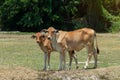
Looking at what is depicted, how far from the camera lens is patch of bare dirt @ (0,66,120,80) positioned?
1328 centimetres

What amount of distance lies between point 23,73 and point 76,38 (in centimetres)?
296

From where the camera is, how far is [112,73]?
13828 mm

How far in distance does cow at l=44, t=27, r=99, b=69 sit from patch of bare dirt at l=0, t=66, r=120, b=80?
143cm

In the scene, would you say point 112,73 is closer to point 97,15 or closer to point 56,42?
point 56,42

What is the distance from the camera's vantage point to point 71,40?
1539 cm

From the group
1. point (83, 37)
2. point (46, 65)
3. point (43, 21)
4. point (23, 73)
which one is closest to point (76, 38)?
point (83, 37)

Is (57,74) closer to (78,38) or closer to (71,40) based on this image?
(71,40)

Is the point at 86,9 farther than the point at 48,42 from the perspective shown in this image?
Yes

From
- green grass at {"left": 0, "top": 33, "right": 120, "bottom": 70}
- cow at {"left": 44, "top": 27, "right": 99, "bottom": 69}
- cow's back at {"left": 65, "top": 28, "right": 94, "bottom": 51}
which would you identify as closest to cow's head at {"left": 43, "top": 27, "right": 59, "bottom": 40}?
cow at {"left": 44, "top": 27, "right": 99, "bottom": 69}

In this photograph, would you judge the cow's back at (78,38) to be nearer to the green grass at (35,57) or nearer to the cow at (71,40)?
the cow at (71,40)

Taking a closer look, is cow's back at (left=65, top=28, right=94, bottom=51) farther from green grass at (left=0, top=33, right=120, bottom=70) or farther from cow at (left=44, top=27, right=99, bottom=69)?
green grass at (left=0, top=33, right=120, bottom=70)

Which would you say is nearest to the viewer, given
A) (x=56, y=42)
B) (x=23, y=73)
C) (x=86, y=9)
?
(x=23, y=73)

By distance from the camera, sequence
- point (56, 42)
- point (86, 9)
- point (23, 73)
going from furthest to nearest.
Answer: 1. point (86, 9)
2. point (56, 42)
3. point (23, 73)

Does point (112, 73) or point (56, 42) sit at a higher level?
point (56, 42)
